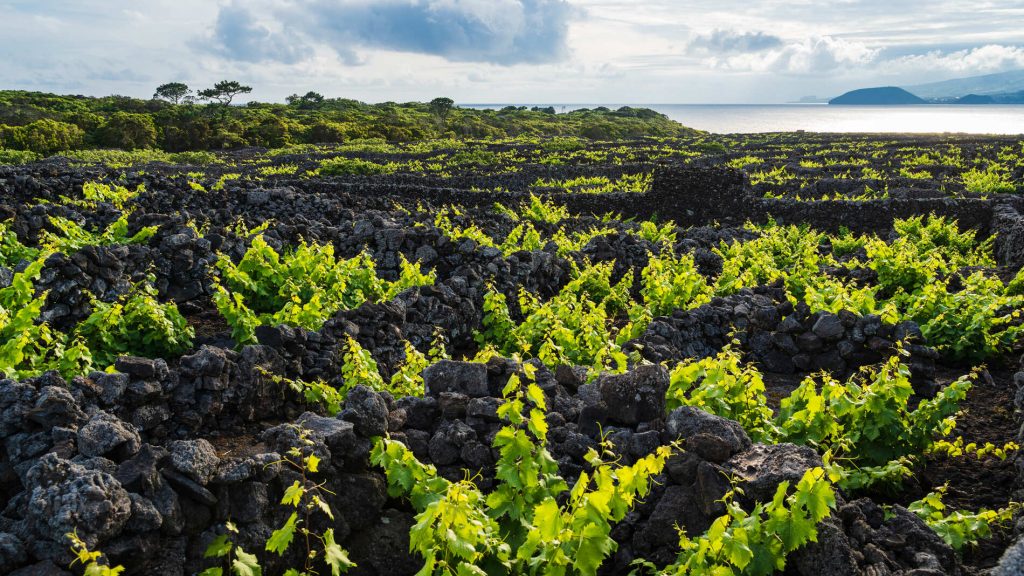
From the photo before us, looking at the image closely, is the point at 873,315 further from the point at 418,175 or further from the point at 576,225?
the point at 418,175

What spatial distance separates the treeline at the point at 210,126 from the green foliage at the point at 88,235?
41704 mm

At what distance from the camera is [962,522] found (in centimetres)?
548

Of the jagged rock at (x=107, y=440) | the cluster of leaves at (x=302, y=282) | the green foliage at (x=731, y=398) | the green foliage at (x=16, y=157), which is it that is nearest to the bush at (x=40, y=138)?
the green foliage at (x=16, y=157)

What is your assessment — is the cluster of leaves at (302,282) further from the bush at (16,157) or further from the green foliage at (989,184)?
the bush at (16,157)

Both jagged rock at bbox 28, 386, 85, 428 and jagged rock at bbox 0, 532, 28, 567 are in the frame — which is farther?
jagged rock at bbox 28, 386, 85, 428

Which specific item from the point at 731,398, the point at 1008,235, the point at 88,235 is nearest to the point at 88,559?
the point at 731,398

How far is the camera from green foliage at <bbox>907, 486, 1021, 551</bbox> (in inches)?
208

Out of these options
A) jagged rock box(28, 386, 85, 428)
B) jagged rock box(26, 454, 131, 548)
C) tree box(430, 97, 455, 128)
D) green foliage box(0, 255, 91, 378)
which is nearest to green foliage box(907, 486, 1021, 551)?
jagged rock box(26, 454, 131, 548)

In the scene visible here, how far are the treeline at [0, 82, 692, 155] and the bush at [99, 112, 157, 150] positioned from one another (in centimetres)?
7

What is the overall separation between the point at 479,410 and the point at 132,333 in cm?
562

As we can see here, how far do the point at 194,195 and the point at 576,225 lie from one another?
39.6 ft

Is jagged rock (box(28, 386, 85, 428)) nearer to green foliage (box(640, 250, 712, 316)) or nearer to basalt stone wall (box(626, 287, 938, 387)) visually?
basalt stone wall (box(626, 287, 938, 387))

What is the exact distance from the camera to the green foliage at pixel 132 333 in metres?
8.87

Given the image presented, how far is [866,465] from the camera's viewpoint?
7.01 meters
